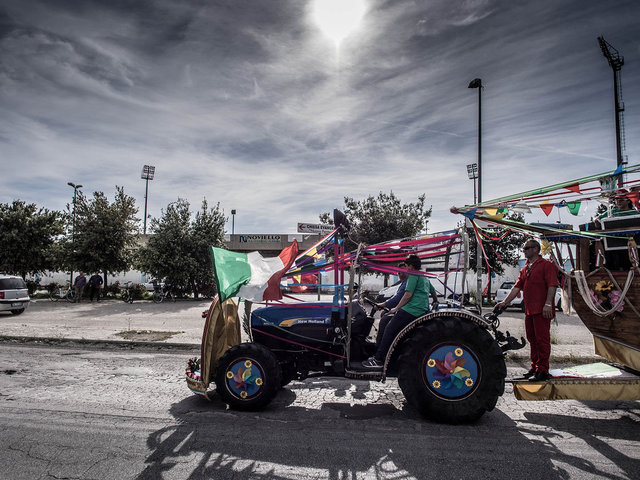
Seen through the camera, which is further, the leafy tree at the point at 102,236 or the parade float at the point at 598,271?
the leafy tree at the point at 102,236

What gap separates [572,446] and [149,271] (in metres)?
21.3

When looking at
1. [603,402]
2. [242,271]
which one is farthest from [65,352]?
[603,402]

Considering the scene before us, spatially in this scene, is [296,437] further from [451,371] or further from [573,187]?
[573,187]

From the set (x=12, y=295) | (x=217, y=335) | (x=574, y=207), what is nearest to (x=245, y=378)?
(x=217, y=335)

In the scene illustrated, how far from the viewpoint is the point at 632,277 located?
4402 millimetres

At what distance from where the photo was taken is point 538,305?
188 inches

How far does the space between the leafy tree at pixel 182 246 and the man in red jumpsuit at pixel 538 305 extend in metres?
19.1

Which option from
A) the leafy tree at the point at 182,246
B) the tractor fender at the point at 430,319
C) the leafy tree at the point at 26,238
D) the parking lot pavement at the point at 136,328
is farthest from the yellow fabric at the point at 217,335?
the leafy tree at the point at 26,238

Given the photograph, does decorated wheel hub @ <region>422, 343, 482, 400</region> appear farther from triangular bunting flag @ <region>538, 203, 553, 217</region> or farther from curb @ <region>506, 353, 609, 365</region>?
curb @ <region>506, 353, 609, 365</region>

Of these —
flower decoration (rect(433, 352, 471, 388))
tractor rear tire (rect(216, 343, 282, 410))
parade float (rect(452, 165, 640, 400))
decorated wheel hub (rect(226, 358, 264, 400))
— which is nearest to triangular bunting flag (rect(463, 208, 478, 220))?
parade float (rect(452, 165, 640, 400))

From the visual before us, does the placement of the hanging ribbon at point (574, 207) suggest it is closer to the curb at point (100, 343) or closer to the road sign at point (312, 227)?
the curb at point (100, 343)

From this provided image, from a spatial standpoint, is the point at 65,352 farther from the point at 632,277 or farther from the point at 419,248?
the point at 632,277

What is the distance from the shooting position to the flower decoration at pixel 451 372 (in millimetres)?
4387

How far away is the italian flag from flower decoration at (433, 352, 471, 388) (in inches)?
77.7
